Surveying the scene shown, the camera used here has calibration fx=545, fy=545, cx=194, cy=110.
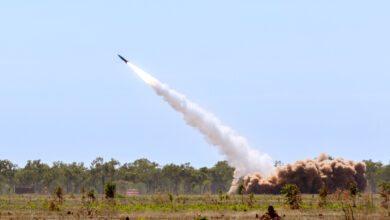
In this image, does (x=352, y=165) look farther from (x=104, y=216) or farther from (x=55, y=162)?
(x=55, y=162)

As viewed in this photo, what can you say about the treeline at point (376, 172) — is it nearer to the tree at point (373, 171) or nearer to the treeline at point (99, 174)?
the tree at point (373, 171)

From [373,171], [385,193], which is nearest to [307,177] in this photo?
[385,193]

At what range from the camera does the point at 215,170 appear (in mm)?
170500

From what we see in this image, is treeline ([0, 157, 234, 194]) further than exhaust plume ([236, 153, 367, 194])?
Yes

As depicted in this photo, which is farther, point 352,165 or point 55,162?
point 55,162

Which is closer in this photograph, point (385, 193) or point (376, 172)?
point (385, 193)

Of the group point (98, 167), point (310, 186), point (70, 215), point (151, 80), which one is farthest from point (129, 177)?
point (70, 215)

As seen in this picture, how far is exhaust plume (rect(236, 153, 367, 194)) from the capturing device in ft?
299

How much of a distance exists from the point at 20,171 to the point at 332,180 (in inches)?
3761

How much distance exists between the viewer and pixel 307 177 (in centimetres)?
9156

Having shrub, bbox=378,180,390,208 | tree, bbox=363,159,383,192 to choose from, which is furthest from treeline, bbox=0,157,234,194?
shrub, bbox=378,180,390,208

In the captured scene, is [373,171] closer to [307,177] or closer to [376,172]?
[376,172]

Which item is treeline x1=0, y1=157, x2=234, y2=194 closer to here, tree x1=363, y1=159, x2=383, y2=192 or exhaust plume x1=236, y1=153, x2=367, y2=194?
tree x1=363, y1=159, x2=383, y2=192

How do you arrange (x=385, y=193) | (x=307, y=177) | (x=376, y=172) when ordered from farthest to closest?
(x=376, y=172) → (x=307, y=177) → (x=385, y=193)
